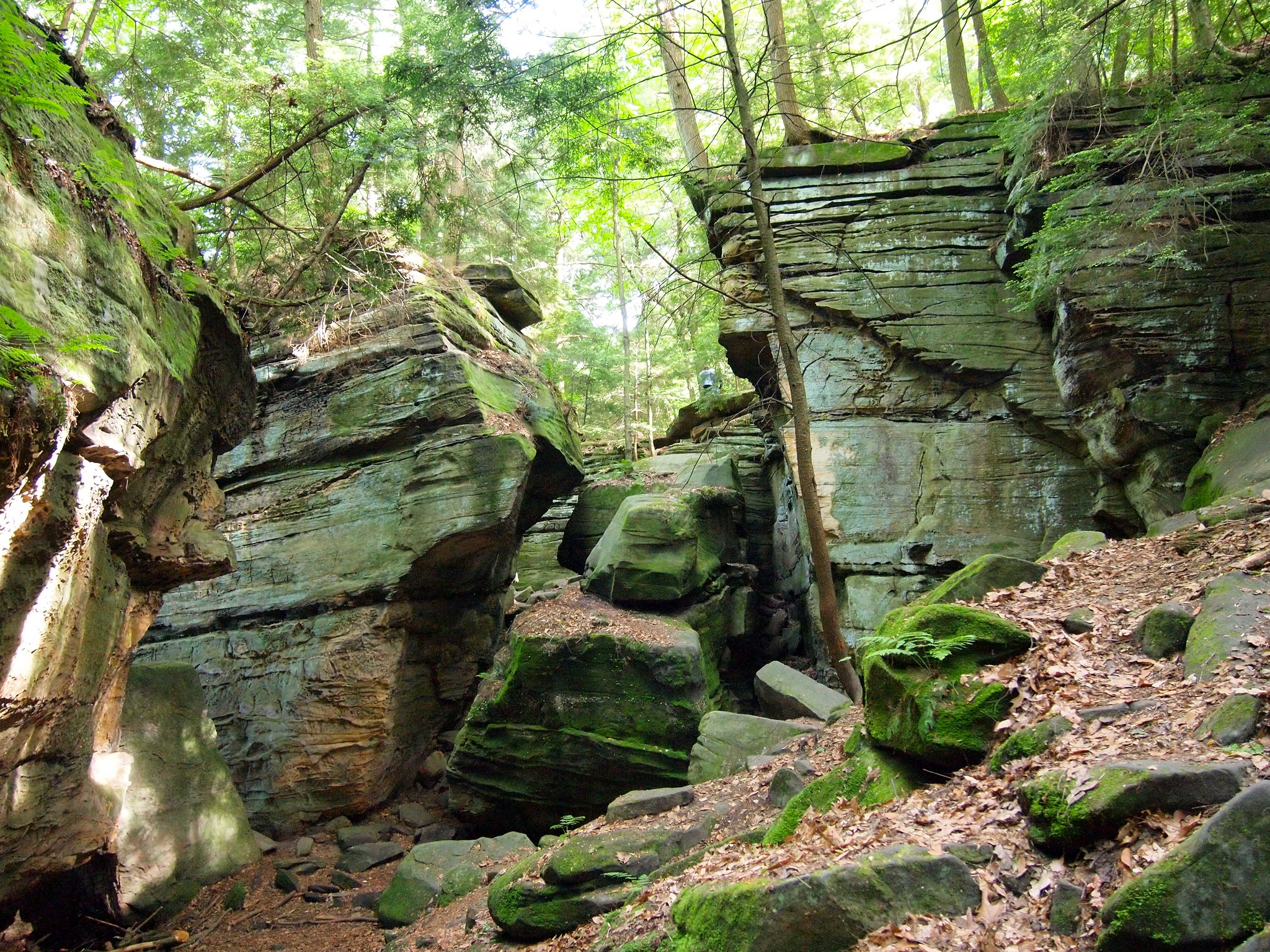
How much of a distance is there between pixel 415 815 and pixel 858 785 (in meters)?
8.74

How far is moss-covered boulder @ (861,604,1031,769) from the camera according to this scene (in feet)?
13.1

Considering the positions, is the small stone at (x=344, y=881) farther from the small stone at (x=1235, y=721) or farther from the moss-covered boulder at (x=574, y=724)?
the small stone at (x=1235, y=721)

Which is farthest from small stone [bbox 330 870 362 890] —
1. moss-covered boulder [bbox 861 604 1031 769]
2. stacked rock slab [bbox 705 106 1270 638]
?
moss-covered boulder [bbox 861 604 1031 769]

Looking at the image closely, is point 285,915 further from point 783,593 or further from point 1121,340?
point 1121,340

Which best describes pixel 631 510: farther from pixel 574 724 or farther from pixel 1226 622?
pixel 1226 622

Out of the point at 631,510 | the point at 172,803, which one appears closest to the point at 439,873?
the point at 172,803

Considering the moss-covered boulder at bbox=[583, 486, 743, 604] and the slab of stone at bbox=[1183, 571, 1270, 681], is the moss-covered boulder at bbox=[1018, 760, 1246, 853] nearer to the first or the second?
the slab of stone at bbox=[1183, 571, 1270, 681]

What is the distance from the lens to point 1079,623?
4559mm

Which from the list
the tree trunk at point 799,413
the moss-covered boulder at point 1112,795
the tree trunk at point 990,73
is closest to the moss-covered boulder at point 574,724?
the tree trunk at point 799,413

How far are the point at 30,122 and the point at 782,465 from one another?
12939mm

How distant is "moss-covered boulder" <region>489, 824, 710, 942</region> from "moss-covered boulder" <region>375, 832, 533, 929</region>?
88.0 inches

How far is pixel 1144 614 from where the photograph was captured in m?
4.46

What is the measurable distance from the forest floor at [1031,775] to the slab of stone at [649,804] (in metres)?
0.14

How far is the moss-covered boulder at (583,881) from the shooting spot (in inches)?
201
